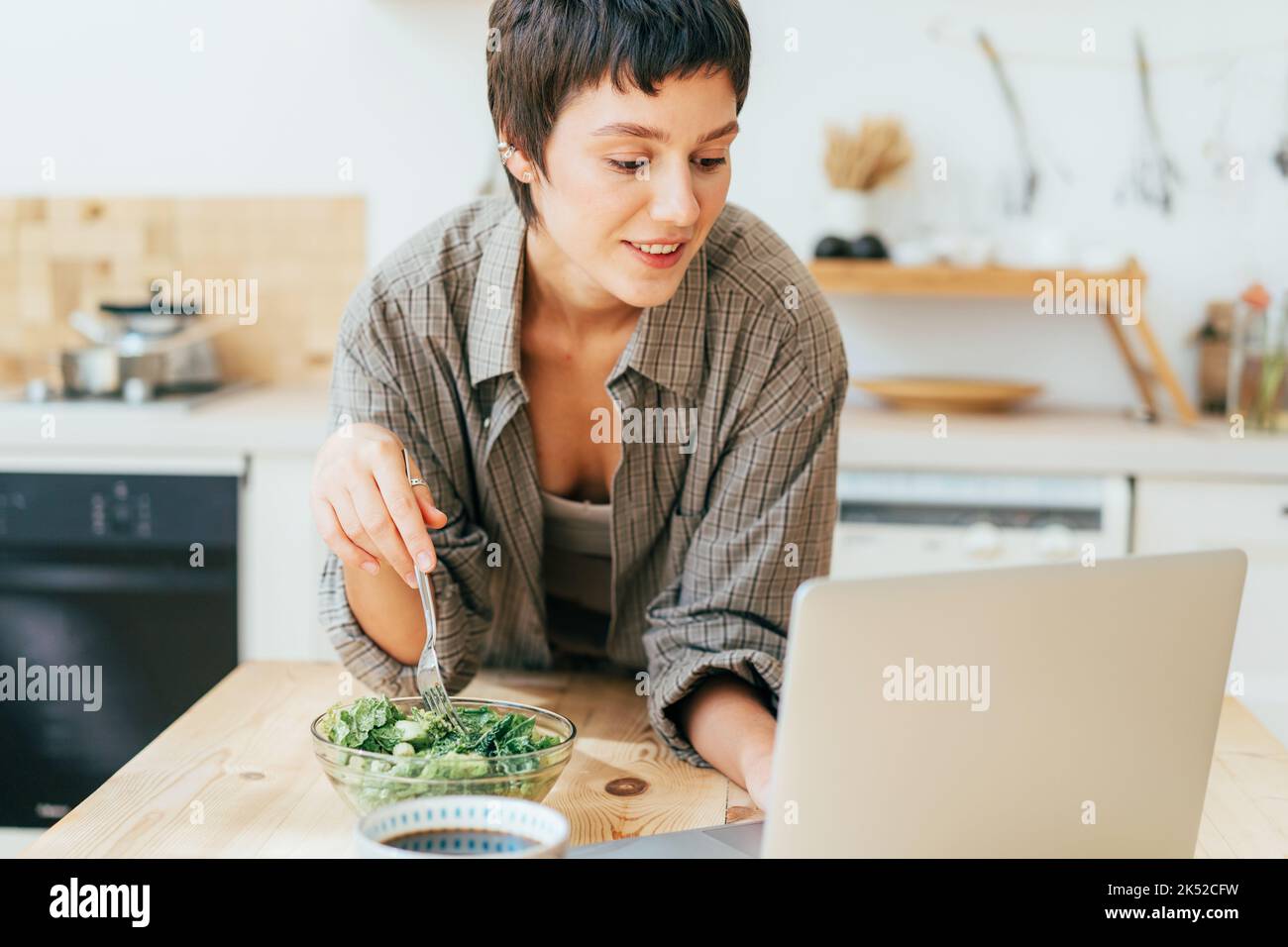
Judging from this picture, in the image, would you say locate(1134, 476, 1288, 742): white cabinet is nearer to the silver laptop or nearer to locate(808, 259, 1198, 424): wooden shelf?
locate(808, 259, 1198, 424): wooden shelf

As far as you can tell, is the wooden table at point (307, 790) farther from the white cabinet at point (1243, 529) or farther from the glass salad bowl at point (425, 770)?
the white cabinet at point (1243, 529)

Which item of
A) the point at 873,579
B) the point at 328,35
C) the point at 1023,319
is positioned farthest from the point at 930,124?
the point at 873,579

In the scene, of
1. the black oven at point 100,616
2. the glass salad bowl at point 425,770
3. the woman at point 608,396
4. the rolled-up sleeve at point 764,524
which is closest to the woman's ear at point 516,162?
the woman at point 608,396

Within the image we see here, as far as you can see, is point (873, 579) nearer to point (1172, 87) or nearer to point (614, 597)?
point (614, 597)

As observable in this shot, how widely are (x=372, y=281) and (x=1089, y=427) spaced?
73.4 inches

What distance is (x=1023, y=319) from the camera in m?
3.21

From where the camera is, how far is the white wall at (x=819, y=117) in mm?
3113

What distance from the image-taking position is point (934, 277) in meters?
2.92

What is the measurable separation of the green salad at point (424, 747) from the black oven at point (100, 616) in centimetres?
172

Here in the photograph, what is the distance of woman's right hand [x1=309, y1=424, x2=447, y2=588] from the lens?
1.11 m

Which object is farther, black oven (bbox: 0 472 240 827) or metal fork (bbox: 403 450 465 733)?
black oven (bbox: 0 472 240 827)

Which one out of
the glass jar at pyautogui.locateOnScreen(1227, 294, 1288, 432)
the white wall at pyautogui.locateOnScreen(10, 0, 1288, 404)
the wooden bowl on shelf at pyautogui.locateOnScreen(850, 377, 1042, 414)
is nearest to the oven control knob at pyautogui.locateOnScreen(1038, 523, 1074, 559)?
the wooden bowl on shelf at pyautogui.locateOnScreen(850, 377, 1042, 414)

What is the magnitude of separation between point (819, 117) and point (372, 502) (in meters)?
2.31

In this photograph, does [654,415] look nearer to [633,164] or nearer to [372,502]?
[633,164]
